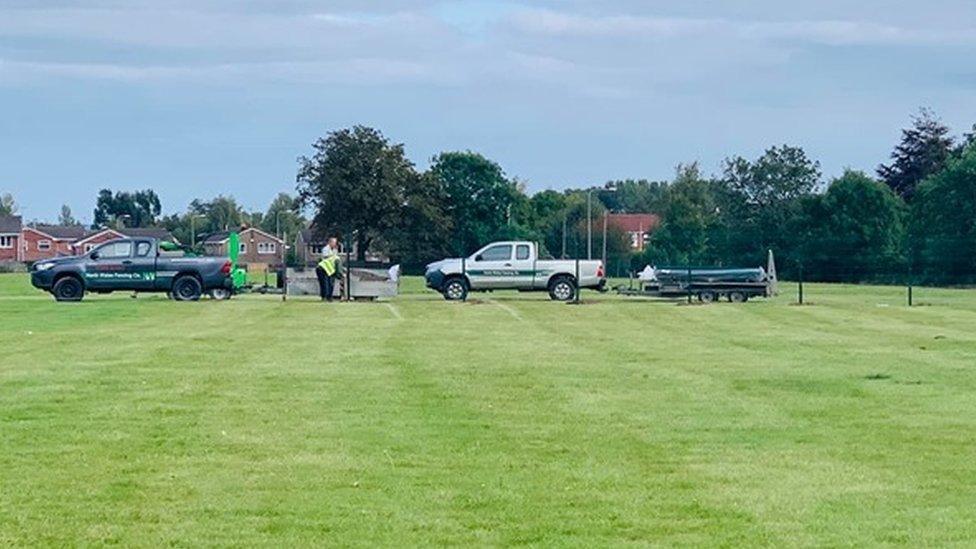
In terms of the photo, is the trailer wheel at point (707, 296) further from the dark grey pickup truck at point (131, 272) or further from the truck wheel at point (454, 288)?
the dark grey pickup truck at point (131, 272)

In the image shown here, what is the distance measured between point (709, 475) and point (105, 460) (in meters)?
4.61

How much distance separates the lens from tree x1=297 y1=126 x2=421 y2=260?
9412 centimetres

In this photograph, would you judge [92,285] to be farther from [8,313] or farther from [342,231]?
[342,231]

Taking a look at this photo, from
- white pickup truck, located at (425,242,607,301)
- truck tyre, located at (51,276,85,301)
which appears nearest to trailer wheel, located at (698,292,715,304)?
white pickup truck, located at (425,242,607,301)

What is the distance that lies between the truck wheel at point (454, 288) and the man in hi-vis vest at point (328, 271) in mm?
3458

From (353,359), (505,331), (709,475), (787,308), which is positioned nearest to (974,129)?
(787,308)

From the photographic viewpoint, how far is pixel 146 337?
29.8 meters

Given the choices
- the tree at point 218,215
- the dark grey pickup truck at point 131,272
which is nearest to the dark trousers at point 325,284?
the dark grey pickup truck at point 131,272

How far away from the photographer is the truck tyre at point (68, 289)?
1855 inches

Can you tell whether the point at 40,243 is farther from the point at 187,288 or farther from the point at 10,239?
the point at 187,288

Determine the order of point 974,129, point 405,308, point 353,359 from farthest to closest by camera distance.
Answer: point 974,129 → point 405,308 → point 353,359

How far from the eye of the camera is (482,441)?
1527 centimetres

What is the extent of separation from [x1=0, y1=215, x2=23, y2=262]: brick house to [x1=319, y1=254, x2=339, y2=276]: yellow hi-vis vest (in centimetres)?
13489

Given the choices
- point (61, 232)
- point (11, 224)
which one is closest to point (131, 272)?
point (11, 224)
